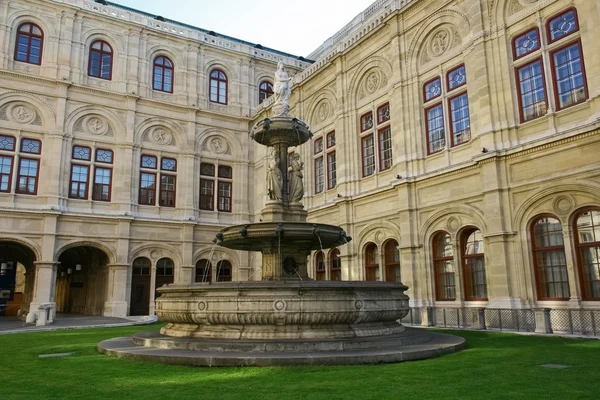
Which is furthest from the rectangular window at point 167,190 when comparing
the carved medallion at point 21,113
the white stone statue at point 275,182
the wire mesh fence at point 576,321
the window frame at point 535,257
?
the wire mesh fence at point 576,321

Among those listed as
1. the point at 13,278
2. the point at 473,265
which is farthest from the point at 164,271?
the point at 473,265

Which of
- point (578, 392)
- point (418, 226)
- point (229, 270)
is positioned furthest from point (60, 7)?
point (578, 392)

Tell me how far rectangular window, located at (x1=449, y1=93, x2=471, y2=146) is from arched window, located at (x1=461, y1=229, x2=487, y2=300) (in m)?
3.25

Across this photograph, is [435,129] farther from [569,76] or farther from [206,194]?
[206,194]

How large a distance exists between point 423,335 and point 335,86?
16.1m

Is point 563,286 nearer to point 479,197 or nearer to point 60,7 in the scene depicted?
point 479,197

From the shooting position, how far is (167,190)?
2672cm

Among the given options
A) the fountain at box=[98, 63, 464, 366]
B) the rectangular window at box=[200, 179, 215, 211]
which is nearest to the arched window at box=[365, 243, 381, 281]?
the fountain at box=[98, 63, 464, 366]

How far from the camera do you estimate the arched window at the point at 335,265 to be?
72.4 ft

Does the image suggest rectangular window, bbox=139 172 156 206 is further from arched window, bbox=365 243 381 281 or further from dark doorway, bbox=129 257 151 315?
arched window, bbox=365 243 381 281

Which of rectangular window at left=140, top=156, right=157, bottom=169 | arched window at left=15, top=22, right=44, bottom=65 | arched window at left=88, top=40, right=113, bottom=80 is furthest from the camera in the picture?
rectangular window at left=140, top=156, right=157, bottom=169

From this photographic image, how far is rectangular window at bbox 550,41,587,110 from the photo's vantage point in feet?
43.7

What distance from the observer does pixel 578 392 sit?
17.5ft

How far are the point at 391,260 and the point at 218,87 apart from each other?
16.1 metres
